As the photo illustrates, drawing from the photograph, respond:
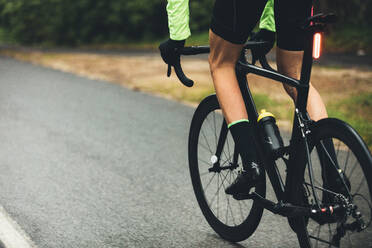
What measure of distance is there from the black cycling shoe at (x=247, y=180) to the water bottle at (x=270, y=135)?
11cm

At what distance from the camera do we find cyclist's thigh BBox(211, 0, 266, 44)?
98.0 inches

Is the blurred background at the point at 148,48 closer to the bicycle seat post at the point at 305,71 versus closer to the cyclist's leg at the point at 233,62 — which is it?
the cyclist's leg at the point at 233,62

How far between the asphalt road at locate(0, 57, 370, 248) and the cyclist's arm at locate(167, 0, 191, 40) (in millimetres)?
1280

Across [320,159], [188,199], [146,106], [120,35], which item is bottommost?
[120,35]

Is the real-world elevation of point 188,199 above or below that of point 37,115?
above

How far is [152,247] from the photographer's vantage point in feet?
9.89

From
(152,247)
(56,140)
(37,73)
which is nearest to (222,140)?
(152,247)

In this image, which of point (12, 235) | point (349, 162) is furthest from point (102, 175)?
point (349, 162)

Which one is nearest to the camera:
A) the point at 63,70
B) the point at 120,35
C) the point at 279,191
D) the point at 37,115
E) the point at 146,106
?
the point at 279,191

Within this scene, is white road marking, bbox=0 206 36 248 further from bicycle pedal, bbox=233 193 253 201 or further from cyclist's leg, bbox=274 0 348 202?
cyclist's leg, bbox=274 0 348 202

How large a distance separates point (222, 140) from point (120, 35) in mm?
19328

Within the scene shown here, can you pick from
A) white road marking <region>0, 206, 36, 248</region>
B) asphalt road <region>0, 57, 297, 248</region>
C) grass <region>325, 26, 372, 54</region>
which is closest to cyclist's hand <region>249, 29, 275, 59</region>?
asphalt road <region>0, 57, 297, 248</region>

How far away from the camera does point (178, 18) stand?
2.47 m

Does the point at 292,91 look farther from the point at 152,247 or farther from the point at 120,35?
the point at 120,35
